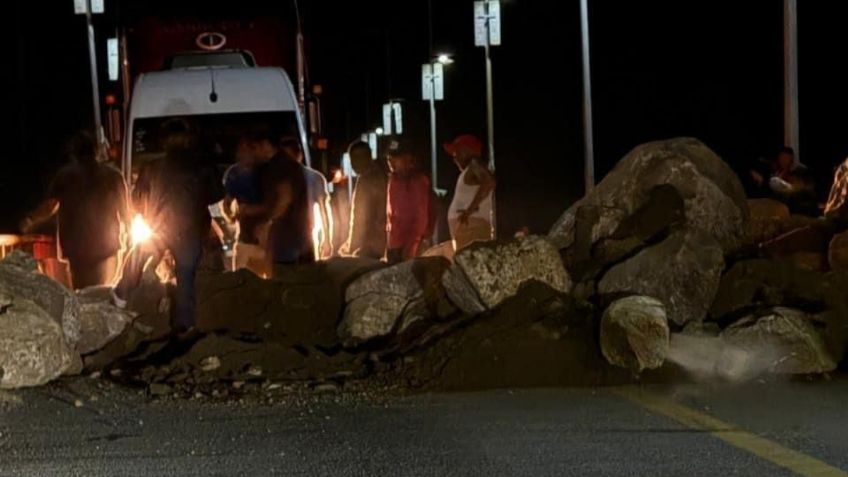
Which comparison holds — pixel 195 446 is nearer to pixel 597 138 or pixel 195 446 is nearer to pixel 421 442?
pixel 421 442

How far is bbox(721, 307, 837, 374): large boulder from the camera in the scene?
30.8 ft

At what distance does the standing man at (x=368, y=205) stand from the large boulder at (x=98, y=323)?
3449mm

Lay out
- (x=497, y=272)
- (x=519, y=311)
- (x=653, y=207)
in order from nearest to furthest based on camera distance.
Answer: (x=519, y=311)
(x=497, y=272)
(x=653, y=207)

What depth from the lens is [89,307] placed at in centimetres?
1044

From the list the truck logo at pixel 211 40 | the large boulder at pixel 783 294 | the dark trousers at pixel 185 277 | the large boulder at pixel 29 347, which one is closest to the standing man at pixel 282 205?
the dark trousers at pixel 185 277

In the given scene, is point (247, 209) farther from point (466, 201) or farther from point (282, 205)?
point (466, 201)

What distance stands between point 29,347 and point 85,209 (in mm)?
2326

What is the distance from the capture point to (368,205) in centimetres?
1366

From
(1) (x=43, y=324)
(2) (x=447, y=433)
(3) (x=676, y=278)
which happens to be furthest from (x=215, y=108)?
(2) (x=447, y=433)

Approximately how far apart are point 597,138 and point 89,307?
109ft

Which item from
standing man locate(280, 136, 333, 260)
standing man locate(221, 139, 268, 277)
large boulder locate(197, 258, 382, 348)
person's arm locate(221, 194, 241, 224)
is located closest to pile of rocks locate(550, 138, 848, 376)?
large boulder locate(197, 258, 382, 348)

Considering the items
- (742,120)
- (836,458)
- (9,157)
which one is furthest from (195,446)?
(9,157)

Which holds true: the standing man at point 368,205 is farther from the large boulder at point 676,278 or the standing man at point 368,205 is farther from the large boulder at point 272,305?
the large boulder at point 676,278

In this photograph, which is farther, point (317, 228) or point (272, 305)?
point (317, 228)
